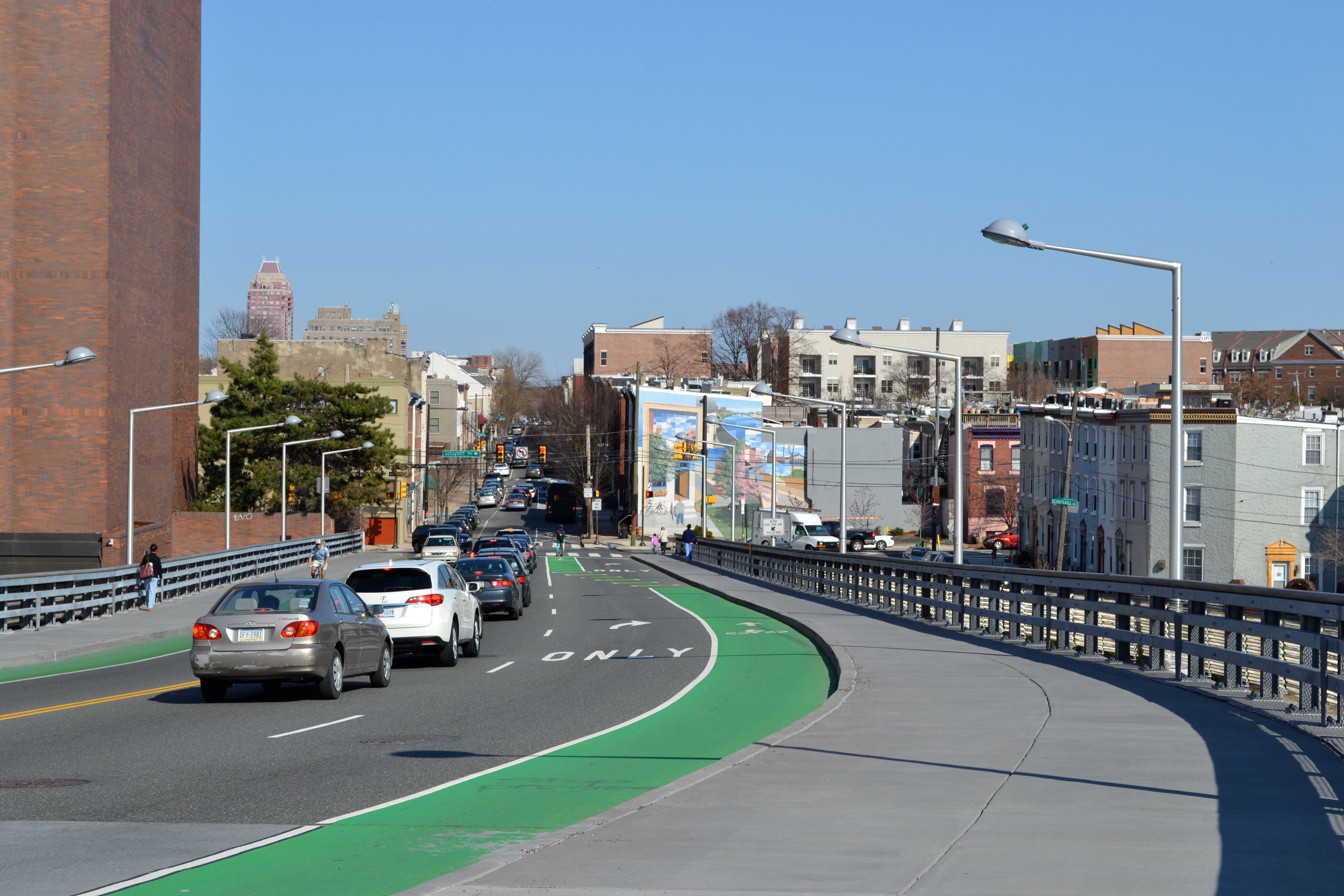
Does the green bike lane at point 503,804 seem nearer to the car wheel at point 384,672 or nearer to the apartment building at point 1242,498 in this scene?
the car wheel at point 384,672

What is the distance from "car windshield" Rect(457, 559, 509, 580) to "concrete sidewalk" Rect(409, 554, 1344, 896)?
1898 centimetres

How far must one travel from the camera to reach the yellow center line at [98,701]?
15.9 meters

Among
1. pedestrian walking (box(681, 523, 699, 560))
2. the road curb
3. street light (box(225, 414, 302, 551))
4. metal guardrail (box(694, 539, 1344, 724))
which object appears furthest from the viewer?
pedestrian walking (box(681, 523, 699, 560))

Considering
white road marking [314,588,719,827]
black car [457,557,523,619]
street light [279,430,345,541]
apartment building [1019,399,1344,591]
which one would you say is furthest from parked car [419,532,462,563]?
white road marking [314,588,719,827]

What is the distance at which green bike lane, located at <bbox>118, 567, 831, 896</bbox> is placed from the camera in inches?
313

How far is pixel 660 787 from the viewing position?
10.1 m

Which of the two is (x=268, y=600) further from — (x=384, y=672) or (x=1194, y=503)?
(x=1194, y=503)

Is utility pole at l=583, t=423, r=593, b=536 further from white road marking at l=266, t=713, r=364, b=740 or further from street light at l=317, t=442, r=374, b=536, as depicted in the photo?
white road marking at l=266, t=713, r=364, b=740

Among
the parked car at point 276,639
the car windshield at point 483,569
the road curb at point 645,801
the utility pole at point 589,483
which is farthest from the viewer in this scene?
the utility pole at point 589,483

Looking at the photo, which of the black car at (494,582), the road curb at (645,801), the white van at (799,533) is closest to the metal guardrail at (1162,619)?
the road curb at (645,801)

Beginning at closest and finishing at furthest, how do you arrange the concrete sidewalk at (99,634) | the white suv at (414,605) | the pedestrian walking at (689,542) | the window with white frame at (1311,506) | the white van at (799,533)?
the white suv at (414,605) < the concrete sidewalk at (99,634) < the window with white frame at (1311,506) < the pedestrian walking at (689,542) < the white van at (799,533)

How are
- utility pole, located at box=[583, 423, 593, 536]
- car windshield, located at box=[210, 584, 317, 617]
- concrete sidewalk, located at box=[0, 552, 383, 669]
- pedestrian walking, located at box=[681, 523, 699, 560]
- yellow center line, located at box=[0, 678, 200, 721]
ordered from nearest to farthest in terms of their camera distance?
yellow center line, located at box=[0, 678, 200, 721]
car windshield, located at box=[210, 584, 317, 617]
concrete sidewalk, located at box=[0, 552, 383, 669]
pedestrian walking, located at box=[681, 523, 699, 560]
utility pole, located at box=[583, 423, 593, 536]

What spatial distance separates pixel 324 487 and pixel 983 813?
217ft

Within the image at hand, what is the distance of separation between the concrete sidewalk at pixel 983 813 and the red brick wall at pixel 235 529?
187ft
